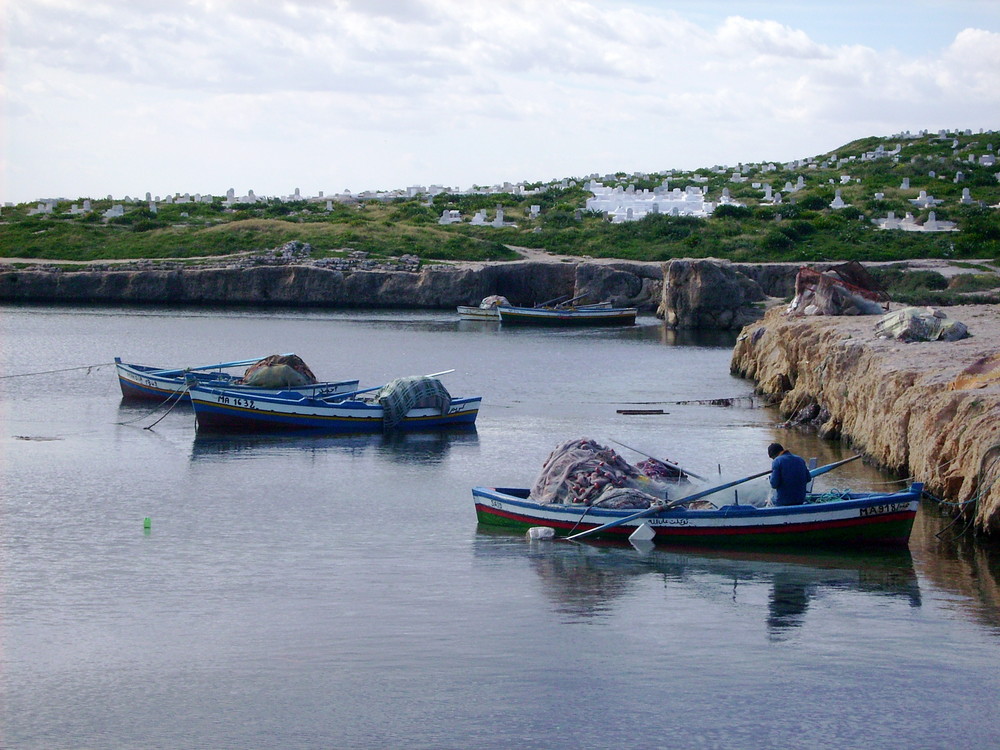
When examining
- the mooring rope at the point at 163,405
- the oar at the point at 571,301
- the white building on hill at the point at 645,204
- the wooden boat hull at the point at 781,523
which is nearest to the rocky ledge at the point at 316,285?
the oar at the point at 571,301

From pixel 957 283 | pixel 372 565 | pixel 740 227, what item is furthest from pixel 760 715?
pixel 740 227

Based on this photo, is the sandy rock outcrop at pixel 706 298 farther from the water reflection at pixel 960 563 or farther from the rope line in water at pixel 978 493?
the rope line in water at pixel 978 493

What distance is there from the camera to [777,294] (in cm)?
6850

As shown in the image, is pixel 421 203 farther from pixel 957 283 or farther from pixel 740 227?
pixel 957 283

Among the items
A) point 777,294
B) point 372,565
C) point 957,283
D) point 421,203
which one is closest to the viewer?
point 372,565

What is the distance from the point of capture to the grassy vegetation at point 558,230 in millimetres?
74688

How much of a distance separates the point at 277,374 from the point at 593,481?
15.5m

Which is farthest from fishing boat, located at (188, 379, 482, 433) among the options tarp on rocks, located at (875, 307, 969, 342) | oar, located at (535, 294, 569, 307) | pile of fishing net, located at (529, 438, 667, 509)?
oar, located at (535, 294, 569, 307)

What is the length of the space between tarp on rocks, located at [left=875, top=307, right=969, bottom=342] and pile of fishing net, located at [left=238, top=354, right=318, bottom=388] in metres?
15.1

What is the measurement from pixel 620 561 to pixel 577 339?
129 ft

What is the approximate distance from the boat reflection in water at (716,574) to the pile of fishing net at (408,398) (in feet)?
38.2

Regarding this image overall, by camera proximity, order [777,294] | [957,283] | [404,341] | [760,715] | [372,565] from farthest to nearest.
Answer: [777,294]
[957,283]
[404,341]
[372,565]
[760,715]

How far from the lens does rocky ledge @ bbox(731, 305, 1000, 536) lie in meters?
19.3

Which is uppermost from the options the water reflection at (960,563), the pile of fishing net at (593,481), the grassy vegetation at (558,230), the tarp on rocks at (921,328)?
the grassy vegetation at (558,230)
